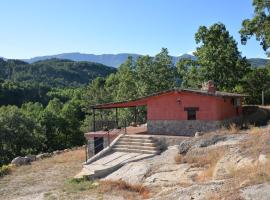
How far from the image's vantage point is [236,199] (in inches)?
365

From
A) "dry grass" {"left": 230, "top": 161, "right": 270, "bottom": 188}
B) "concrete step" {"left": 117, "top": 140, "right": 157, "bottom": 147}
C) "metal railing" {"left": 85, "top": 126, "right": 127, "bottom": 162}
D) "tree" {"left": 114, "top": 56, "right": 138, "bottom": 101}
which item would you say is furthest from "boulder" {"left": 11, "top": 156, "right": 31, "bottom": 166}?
"tree" {"left": 114, "top": 56, "right": 138, "bottom": 101}

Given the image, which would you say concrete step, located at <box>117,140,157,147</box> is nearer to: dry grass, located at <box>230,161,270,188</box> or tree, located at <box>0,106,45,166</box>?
dry grass, located at <box>230,161,270,188</box>

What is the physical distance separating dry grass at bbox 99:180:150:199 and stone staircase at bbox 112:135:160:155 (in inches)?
204

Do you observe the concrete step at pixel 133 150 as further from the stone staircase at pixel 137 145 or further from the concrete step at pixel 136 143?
the concrete step at pixel 136 143

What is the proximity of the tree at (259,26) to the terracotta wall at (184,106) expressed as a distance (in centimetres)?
849

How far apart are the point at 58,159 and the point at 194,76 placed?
2183 centimetres

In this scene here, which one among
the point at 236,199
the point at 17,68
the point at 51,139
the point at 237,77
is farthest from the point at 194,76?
the point at 17,68

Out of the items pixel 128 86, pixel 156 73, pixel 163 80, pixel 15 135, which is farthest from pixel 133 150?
pixel 128 86

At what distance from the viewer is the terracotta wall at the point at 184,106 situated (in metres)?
26.8

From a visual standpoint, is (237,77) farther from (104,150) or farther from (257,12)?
(104,150)

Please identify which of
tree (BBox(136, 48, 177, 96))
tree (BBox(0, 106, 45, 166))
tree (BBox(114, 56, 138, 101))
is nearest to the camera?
tree (BBox(0, 106, 45, 166))

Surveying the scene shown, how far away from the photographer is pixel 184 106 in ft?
90.4

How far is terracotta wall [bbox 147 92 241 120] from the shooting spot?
2684 centimetres

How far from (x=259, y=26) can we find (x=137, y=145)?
16.8 meters
